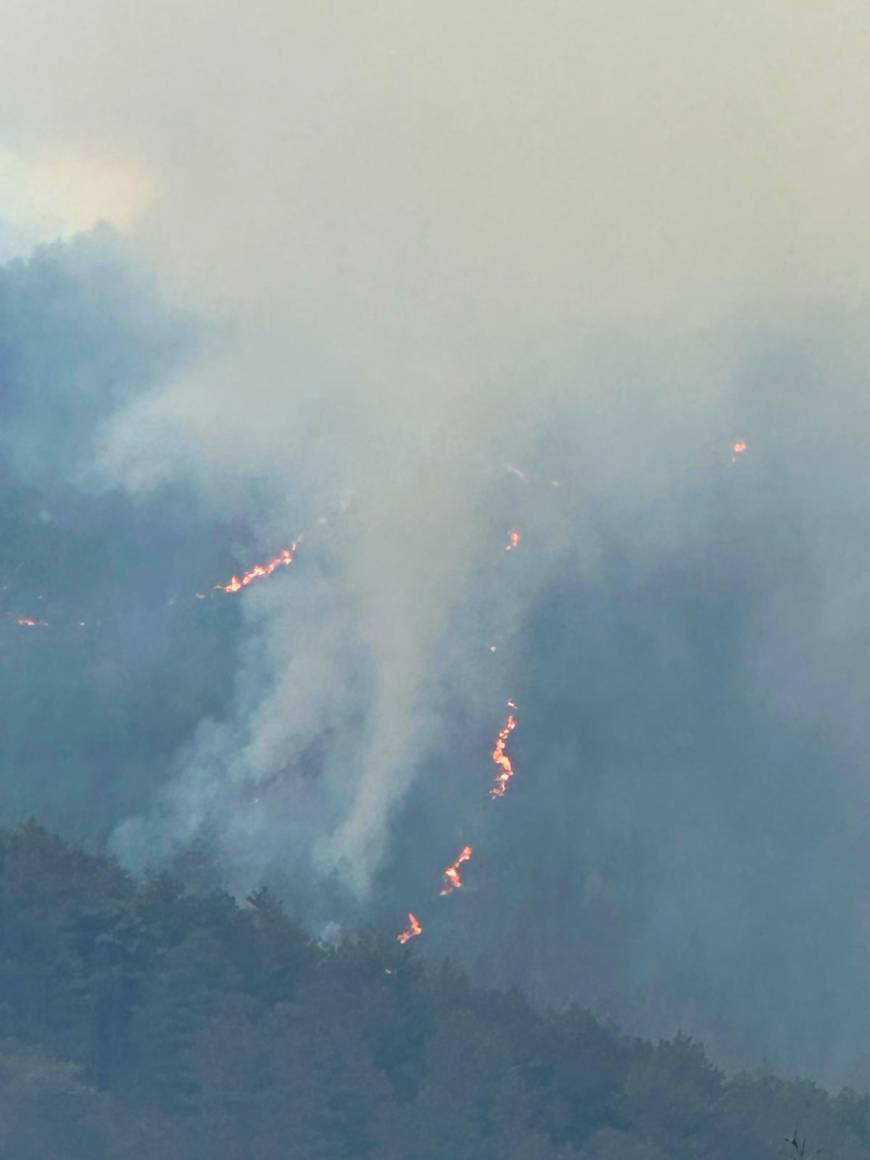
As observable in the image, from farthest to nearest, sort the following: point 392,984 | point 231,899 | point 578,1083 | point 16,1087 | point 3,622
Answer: point 3,622
point 231,899
point 392,984
point 578,1083
point 16,1087

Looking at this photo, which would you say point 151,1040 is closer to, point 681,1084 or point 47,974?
point 47,974

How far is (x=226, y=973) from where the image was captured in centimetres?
6794

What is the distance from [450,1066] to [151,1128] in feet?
30.7

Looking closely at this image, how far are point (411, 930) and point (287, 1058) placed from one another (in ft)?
131

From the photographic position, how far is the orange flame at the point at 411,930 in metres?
97.4

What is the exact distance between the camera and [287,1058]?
59531 millimetres

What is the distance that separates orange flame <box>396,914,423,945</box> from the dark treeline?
23054mm

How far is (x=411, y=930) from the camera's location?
99.1 meters

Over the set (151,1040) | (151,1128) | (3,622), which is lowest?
(151,1128)

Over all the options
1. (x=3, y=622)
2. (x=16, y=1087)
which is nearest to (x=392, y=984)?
(x=16, y=1087)

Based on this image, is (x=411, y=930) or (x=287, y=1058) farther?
(x=411, y=930)

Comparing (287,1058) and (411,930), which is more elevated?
(411,930)

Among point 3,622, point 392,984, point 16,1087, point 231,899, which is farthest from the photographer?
point 3,622

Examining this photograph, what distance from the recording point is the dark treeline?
5822cm
